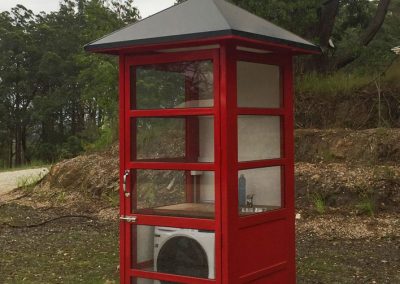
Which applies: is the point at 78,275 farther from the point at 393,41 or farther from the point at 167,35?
the point at 393,41

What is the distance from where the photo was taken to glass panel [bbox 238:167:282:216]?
438 centimetres

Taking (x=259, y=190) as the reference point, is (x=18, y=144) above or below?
above

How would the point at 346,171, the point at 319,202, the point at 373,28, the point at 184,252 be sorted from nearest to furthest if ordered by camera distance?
1. the point at 184,252
2. the point at 319,202
3. the point at 346,171
4. the point at 373,28

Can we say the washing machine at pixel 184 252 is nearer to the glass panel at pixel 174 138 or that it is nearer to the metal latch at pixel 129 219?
the metal latch at pixel 129 219

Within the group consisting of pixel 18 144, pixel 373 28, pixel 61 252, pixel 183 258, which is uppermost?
pixel 373 28

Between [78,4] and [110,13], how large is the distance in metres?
20.0

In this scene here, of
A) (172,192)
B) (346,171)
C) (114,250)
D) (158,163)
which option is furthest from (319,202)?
(158,163)

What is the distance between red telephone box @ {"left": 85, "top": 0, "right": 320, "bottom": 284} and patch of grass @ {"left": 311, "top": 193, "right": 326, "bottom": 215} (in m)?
3.26

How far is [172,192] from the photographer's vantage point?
470cm

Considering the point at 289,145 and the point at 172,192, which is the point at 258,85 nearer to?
the point at 289,145

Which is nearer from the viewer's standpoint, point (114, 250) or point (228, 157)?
point (228, 157)

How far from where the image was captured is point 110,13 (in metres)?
24.4

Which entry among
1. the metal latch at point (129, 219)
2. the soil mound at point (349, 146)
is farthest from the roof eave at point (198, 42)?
the soil mound at point (349, 146)

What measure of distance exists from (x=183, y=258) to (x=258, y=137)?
1.05 metres
